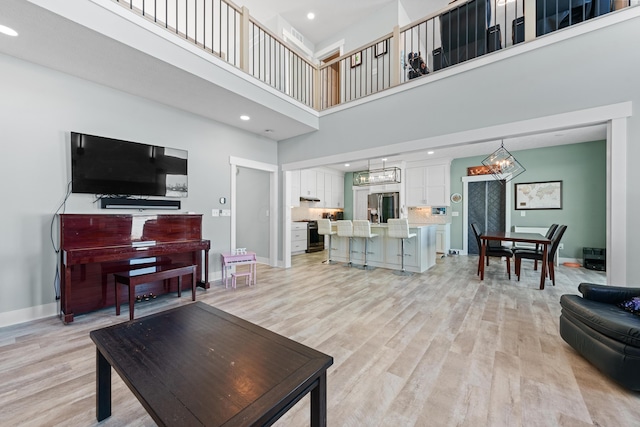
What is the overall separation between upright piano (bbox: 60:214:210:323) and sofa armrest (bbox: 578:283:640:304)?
4.35 metres

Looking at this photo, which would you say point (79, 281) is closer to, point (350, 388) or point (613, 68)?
point (350, 388)

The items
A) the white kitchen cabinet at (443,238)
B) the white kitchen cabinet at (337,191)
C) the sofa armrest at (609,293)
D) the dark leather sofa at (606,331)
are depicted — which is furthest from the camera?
the white kitchen cabinet at (337,191)

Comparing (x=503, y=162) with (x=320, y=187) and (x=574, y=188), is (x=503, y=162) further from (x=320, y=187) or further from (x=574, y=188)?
(x=320, y=187)

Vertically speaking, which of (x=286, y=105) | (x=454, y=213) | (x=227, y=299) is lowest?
(x=227, y=299)

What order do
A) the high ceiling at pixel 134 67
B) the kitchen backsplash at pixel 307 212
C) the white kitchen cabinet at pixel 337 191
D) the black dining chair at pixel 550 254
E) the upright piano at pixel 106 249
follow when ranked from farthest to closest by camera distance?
1. the white kitchen cabinet at pixel 337 191
2. the kitchen backsplash at pixel 307 212
3. the black dining chair at pixel 550 254
4. the upright piano at pixel 106 249
5. the high ceiling at pixel 134 67

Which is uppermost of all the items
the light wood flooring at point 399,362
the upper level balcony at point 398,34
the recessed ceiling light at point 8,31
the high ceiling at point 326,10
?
the high ceiling at point 326,10

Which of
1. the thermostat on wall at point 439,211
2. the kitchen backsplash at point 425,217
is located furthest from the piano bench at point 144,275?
the thermostat on wall at point 439,211

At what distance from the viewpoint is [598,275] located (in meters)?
4.82

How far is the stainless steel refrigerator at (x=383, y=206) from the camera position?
8.04 m

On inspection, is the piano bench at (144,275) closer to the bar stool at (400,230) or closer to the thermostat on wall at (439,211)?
the bar stool at (400,230)

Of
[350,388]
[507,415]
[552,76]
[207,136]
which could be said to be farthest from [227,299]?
[552,76]

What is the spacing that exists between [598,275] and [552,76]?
421 cm

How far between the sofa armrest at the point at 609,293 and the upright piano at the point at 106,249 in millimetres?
4352

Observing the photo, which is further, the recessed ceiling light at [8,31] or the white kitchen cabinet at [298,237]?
the white kitchen cabinet at [298,237]
